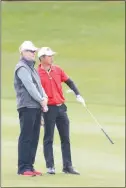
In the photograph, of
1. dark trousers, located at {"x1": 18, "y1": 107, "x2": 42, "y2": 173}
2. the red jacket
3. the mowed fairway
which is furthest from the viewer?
the mowed fairway

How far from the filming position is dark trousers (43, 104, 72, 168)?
10.4 meters

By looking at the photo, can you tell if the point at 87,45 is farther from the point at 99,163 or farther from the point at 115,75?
the point at 99,163

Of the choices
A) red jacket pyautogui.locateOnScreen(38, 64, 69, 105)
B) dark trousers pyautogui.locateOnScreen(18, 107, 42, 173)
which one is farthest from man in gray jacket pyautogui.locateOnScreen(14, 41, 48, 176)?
red jacket pyautogui.locateOnScreen(38, 64, 69, 105)

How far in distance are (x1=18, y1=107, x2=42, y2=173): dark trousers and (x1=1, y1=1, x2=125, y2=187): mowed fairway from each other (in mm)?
212

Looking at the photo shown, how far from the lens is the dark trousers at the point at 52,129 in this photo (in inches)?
409

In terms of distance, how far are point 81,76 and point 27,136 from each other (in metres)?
15.4

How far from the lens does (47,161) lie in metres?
10.5

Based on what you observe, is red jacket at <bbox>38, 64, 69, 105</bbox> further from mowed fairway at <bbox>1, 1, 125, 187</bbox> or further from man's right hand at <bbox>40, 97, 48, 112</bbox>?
mowed fairway at <bbox>1, 1, 125, 187</bbox>

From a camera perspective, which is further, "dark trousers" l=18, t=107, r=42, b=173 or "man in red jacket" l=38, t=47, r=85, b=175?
"man in red jacket" l=38, t=47, r=85, b=175

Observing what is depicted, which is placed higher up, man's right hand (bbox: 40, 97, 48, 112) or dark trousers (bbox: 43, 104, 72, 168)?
man's right hand (bbox: 40, 97, 48, 112)

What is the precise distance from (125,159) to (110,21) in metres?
22.2

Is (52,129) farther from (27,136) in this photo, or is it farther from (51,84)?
(51,84)

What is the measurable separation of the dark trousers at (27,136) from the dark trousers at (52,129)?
17cm

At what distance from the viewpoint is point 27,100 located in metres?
10.0
